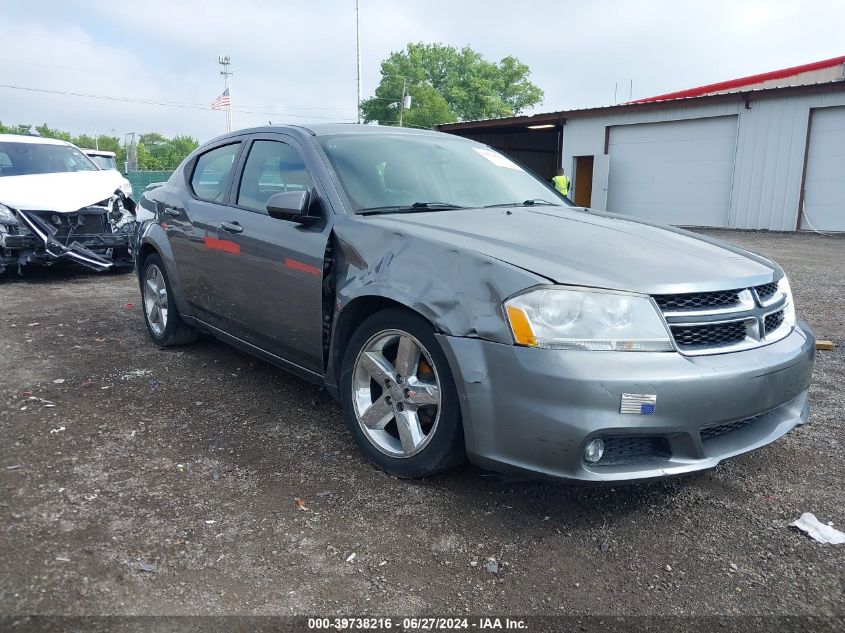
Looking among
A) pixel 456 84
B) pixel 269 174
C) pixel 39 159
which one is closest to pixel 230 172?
pixel 269 174

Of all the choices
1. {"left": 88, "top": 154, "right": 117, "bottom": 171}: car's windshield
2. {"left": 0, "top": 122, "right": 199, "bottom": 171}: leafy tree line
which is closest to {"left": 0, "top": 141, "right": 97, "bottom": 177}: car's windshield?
{"left": 88, "top": 154, "right": 117, "bottom": 171}: car's windshield

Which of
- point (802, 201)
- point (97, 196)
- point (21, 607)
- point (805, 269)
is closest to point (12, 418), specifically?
point (21, 607)

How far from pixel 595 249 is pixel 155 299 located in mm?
3763

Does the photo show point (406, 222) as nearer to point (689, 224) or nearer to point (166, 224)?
point (166, 224)

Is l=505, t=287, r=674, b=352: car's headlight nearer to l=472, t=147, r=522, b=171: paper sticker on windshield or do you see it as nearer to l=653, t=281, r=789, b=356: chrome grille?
l=653, t=281, r=789, b=356: chrome grille

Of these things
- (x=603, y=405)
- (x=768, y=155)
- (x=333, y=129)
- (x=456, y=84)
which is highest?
(x=456, y=84)

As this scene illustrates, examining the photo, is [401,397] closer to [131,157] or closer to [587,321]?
[587,321]

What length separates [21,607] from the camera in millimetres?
2148

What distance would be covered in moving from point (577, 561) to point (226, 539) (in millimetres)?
1326

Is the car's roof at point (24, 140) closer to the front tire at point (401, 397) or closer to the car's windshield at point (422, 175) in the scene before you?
the car's windshield at point (422, 175)

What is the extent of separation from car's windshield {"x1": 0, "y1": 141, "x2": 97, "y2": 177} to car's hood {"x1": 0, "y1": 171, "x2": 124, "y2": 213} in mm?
261

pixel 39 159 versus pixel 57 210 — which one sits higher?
pixel 39 159

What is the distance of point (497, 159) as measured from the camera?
14.3ft

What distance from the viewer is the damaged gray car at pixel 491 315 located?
8.02 feet
